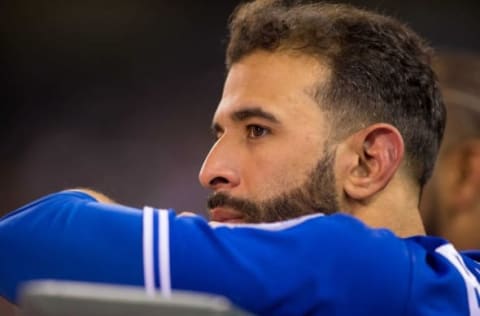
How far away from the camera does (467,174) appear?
2.04m

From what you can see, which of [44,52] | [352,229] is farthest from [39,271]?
[44,52]

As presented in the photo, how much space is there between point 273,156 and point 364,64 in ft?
0.72

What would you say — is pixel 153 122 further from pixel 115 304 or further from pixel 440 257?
pixel 115 304

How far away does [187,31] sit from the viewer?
13.0 ft

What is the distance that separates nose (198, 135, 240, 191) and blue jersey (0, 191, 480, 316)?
0.18 m

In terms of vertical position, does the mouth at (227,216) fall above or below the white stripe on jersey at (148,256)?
above

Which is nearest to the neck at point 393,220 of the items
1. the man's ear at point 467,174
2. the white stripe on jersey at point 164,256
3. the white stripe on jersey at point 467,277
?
the white stripe on jersey at point 467,277

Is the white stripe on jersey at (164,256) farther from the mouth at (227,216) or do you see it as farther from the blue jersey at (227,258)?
the mouth at (227,216)

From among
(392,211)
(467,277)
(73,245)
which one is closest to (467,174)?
(392,211)

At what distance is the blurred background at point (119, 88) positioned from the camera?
12.3ft

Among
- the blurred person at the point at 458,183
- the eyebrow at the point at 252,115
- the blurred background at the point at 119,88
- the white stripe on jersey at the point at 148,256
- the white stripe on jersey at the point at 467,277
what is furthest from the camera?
the blurred background at the point at 119,88

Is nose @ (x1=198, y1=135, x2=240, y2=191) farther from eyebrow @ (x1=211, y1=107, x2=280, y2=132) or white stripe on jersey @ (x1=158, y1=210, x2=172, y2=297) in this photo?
white stripe on jersey @ (x1=158, y1=210, x2=172, y2=297)

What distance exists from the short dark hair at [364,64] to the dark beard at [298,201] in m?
0.08

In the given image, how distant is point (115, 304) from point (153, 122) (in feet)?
10.8
